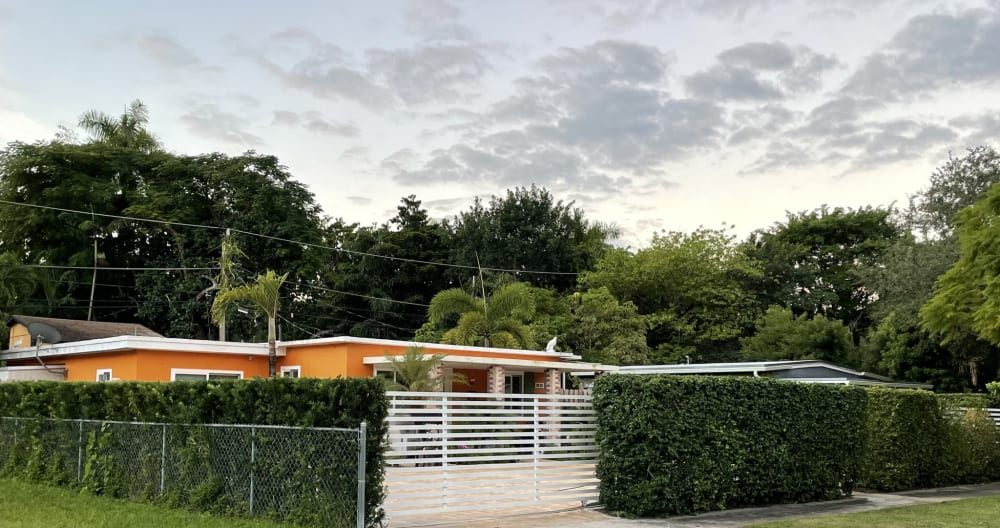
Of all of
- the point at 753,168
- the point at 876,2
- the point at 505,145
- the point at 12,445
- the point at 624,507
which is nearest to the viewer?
the point at 624,507

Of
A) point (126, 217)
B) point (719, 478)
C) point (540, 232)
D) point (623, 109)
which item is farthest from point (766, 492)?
point (126, 217)

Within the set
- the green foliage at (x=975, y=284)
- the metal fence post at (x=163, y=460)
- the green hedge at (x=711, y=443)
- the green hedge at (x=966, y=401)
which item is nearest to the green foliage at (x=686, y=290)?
the green foliage at (x=975, y=284)

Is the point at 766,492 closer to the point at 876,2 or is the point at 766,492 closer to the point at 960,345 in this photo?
the point at 876,2

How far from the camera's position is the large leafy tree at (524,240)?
142ft

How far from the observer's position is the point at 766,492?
1339cm

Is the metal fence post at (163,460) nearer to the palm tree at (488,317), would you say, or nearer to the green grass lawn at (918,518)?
the green grass lawn at (918,518)

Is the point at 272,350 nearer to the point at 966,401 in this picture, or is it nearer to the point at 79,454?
the point at 79,454

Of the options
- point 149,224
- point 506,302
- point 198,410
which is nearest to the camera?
point 198,410

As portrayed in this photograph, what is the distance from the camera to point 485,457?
11398 millimetres

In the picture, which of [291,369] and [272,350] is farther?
[291,369]

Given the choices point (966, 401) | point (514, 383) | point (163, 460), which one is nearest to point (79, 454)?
point (163, 460)

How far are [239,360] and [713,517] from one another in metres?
14.1

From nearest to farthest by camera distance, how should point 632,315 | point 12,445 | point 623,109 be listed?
point 12,445, point 623,109, point 632,315

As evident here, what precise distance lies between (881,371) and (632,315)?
1024 centimetres
